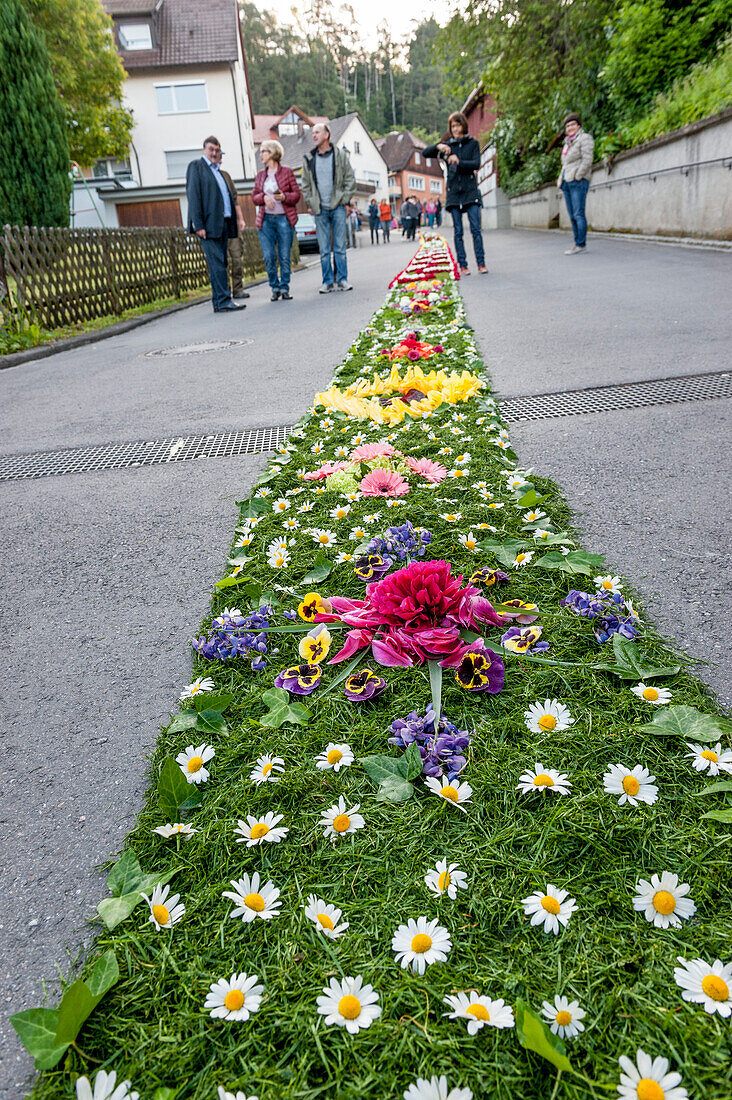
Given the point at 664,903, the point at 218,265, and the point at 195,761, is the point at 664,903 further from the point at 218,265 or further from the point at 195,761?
the point at 218,265

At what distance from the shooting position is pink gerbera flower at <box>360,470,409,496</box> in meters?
3.02

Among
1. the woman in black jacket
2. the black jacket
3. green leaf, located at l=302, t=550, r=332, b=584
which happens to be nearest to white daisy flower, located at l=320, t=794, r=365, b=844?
green leaf, located at l=302, t=550, r=332, b=584

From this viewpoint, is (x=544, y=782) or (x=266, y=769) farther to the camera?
(x=266, y=769)

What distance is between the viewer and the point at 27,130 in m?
14.8

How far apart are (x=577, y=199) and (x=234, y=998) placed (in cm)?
1348

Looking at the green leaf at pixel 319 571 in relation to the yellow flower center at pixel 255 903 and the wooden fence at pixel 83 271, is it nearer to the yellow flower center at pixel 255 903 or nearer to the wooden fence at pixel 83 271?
the yellow flower center at pixel 255 903

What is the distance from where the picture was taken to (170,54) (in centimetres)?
3697

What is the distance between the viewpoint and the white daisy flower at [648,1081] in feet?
3.08

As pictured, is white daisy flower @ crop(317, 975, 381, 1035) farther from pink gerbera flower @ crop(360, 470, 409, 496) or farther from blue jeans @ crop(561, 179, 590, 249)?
blue jeans @ crop(561, 179, 590, 249)

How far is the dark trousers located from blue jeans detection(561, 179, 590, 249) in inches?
Result: 229

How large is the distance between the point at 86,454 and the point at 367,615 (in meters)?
3.06

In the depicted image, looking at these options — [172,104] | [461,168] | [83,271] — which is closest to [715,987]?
[461,168]

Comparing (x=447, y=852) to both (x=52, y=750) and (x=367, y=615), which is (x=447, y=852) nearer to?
(x=367, y=615)

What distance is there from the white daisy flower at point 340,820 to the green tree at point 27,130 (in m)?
16.0
